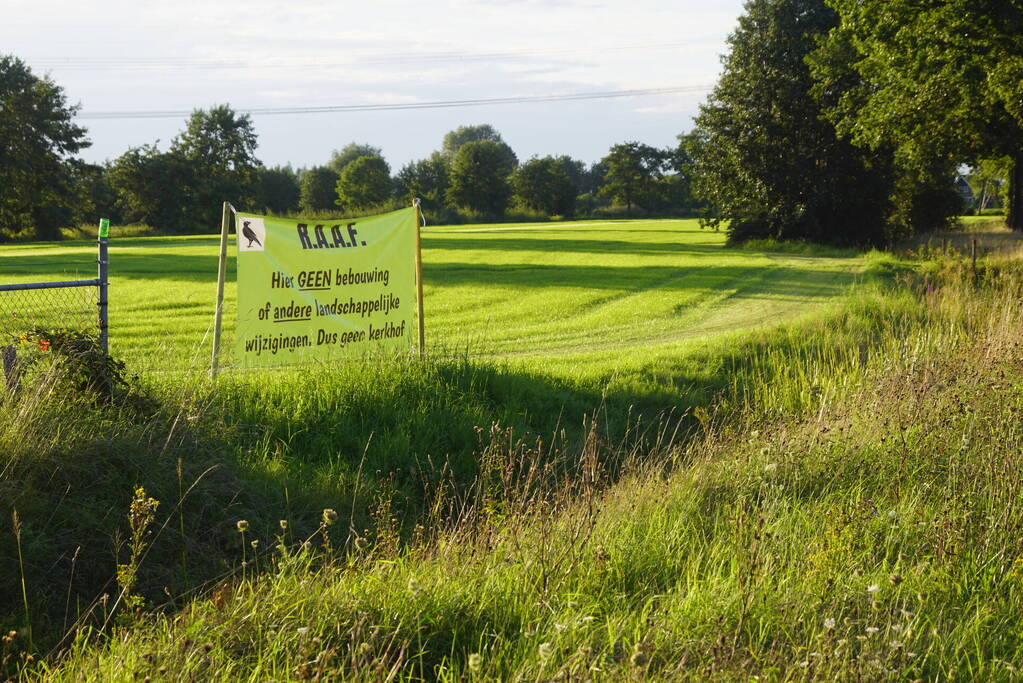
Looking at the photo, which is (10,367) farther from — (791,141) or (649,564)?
(791,141)

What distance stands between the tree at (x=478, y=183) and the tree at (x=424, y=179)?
204 inches

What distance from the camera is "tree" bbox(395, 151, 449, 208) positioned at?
9891 centimetres

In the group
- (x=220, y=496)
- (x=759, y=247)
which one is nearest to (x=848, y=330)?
(x=220, y=496)

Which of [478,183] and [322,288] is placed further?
[478,183]

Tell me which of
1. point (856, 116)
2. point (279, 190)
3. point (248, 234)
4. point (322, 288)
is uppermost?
point (279, 190)

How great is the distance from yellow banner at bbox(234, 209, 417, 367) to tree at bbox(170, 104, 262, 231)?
217 ft

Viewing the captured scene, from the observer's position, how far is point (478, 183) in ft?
300

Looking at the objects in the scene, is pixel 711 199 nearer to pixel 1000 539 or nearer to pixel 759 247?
pixel 759 247

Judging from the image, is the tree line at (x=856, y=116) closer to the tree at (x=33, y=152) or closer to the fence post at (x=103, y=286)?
the fence post at (x=103, y=286)

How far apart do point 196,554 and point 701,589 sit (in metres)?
3.40

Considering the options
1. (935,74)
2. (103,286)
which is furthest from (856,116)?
(103,286)

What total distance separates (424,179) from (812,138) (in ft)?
226

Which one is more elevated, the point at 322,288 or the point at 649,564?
the point at 322,288

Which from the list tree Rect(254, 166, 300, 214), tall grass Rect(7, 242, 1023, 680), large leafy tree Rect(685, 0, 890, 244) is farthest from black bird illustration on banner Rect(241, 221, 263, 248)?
tree Rect(254, 166, 300, 214)
